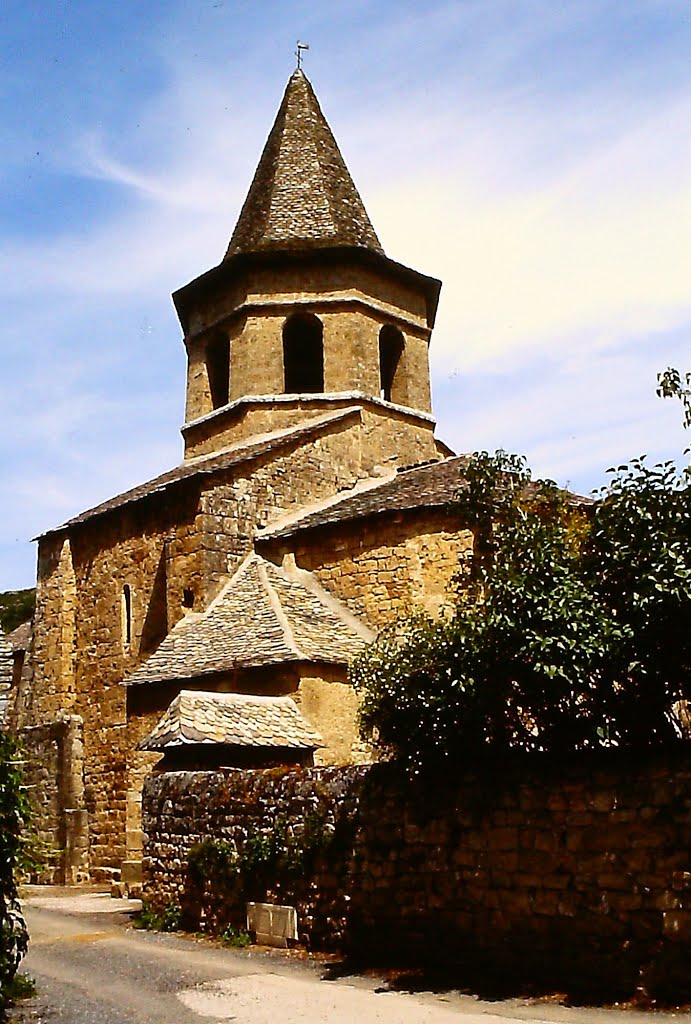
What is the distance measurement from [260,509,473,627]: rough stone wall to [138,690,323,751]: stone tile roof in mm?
2932

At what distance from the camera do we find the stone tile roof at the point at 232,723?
11.8 metres

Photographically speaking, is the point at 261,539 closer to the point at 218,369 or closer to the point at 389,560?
the point at 389,560

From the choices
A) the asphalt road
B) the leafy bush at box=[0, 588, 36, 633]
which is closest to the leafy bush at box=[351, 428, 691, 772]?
the asphalt road

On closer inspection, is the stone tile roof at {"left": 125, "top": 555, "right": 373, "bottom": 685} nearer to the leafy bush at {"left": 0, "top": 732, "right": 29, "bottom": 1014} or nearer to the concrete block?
the concrete block

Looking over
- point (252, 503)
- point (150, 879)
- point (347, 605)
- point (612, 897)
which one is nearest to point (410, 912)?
point (612, 897)

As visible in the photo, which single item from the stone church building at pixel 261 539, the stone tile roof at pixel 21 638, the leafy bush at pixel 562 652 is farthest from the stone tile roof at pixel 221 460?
the leafy bush at pixel 562 652

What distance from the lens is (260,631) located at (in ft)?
47.2

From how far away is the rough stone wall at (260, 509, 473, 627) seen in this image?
1531 cm

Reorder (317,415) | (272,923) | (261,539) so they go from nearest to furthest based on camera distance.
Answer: (272,923) < (261,539) < (317,415)

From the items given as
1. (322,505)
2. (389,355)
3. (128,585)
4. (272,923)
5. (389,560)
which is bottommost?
(272,923)

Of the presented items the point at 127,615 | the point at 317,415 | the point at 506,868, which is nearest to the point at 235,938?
the point at 506,868

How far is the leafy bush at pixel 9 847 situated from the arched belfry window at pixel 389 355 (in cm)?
1476

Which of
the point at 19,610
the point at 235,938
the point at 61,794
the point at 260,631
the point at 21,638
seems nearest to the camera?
the point at 235,938

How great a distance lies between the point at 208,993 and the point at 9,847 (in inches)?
85.7
